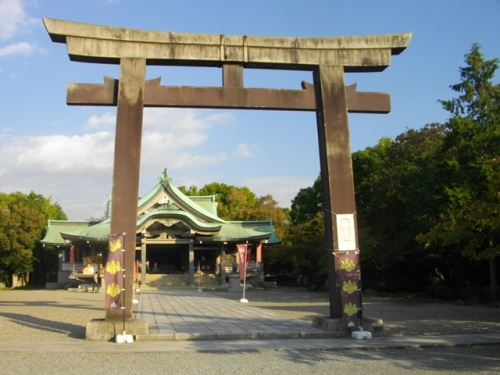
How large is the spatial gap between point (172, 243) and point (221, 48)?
87.9 ft

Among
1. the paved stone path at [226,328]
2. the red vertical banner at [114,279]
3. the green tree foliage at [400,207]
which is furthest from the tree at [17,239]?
the red vertical banner at [114,279]

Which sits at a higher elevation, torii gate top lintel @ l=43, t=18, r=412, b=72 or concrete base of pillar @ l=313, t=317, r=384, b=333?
torii gate top lintel @ l=43, t=18, r=412, b=72

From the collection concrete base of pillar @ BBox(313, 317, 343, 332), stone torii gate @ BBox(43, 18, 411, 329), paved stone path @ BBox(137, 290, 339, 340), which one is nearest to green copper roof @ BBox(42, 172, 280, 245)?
paved stone path @ BBox(137, 290, 339, 340)

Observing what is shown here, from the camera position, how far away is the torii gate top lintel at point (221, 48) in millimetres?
10648

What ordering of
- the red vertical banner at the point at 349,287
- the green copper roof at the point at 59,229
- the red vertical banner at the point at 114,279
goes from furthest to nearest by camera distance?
the green copper roof at the point at 59,229
the red vertical banner at the point at 349,287
the red vertical banner at the point at 114,279

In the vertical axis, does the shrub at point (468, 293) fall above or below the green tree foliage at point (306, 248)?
below

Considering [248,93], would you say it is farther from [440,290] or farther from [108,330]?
[440,290]

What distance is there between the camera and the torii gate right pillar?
34.9ft

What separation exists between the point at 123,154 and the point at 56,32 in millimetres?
2659

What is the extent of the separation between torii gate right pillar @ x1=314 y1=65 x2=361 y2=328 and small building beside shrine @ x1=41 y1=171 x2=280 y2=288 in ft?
77.2

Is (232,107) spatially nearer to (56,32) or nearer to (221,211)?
(56,32)

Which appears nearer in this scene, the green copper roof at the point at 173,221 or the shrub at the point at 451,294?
the shrub at the point at 451,294

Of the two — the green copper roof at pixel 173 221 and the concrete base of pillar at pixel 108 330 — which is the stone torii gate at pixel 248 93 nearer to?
the concrete base of pillar at pixel 108 330

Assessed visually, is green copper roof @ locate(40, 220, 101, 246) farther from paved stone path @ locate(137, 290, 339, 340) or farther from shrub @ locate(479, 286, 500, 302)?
shrub @ locate(479, 286, 500, 302)
